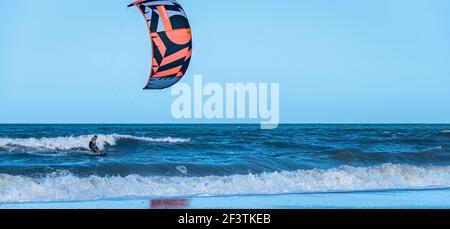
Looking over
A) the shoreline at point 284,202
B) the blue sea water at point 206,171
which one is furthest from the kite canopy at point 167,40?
the shoreline at point 284,202

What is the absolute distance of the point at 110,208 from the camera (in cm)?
1095

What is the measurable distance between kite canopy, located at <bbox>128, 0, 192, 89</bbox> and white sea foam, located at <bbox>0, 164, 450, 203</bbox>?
2.16 m

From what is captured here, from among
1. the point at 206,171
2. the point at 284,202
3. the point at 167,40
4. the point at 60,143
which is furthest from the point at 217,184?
the point at 60,143

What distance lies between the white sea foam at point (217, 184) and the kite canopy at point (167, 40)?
2162 millimetres

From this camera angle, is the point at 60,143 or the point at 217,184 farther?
the point at 60,143

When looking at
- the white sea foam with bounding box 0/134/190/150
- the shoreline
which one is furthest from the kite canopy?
the white sea foam with bounding box 0/134/190/150

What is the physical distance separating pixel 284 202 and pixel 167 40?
514 centimetres

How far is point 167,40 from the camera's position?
618 inches

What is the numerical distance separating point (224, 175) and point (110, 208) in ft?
20.6

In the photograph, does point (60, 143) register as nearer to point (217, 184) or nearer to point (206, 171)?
point (206, 171)
